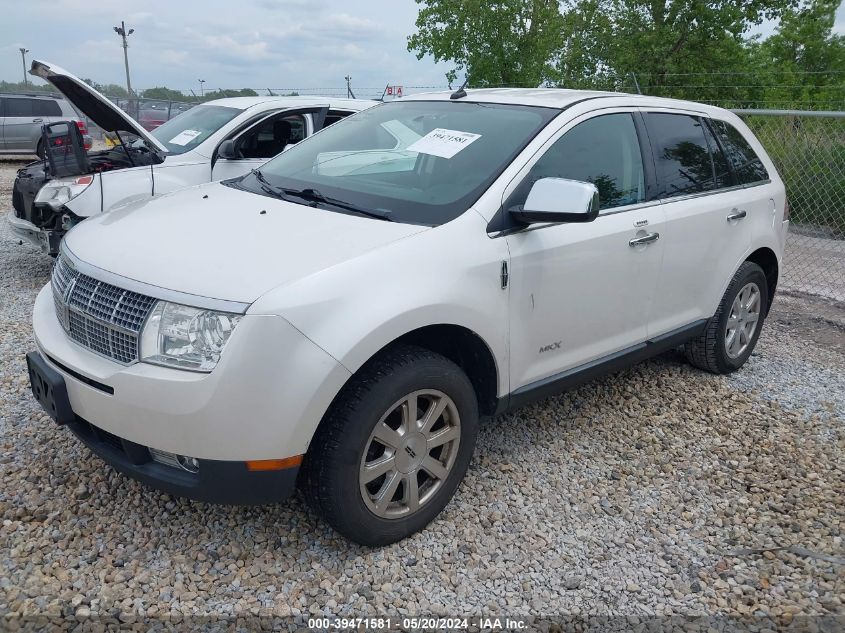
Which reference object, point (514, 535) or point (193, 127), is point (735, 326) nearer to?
point (514, 535)

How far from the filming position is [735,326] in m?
4.79

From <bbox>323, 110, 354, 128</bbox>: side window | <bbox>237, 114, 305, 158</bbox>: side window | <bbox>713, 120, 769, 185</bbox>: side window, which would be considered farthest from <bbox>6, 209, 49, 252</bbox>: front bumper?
<bbox>713, 120, 769, 185</bbox>: side window

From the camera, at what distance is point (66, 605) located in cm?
247

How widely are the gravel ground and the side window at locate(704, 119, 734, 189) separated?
1.50m

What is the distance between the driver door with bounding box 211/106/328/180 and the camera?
22.0 feet

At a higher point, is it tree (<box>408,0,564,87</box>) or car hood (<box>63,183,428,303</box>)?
tree (<box>408,0,564,87</box>)

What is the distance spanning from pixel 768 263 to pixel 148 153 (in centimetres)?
550

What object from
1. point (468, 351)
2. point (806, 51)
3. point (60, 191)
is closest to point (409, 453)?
point (468, 351)

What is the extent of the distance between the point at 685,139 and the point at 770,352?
7.18ft

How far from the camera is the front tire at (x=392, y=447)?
2.54 m

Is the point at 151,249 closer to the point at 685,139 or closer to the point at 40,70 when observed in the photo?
the point at 685,139

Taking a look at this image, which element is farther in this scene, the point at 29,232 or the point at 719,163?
the point at 29,232

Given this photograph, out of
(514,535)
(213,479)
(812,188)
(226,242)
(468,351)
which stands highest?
(226,242)

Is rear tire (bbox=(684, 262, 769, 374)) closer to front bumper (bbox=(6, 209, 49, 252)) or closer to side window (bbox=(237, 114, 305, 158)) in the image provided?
side window (bbox=(237, 114, 305, 158))
